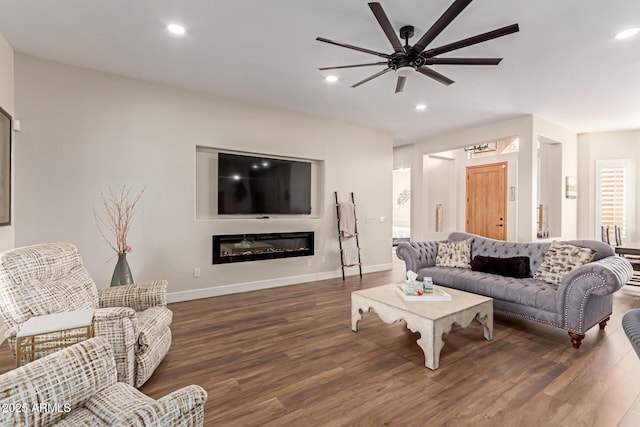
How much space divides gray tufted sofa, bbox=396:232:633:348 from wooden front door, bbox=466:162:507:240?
11.2 feet

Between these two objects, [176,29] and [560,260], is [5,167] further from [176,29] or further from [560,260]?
[560,260]

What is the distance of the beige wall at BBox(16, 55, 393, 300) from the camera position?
3.47 meters

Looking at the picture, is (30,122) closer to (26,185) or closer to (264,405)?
(26,185)

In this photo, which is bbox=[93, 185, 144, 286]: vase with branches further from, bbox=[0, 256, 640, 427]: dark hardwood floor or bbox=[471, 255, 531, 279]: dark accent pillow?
bbox=[471, 255, 531, 279]: dark accent pillow

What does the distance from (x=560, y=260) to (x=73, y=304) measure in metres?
4.44

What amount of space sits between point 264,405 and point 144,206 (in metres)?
3.07

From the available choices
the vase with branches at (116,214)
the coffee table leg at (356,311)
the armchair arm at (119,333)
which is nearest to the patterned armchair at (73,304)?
the armchair arm at (119,333)

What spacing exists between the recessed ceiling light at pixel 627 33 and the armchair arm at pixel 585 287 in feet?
6.84

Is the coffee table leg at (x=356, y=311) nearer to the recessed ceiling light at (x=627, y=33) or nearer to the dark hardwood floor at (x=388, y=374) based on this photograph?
the dark hardwood floor at (x=388, y=374)

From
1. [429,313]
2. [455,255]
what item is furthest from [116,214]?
[455,255]

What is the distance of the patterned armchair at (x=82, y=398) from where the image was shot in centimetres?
80

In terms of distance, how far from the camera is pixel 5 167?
A: 3062 mm

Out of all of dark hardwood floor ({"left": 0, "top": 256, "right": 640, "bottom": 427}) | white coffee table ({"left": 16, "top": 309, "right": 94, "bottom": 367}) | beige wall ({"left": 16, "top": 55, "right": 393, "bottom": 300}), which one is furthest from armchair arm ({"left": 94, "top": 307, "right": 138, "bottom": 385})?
→ beige wall ({"left": 16, "top": 55, "right": 393, "bottom": 300})

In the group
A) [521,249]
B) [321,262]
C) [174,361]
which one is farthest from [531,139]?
[174,361]
